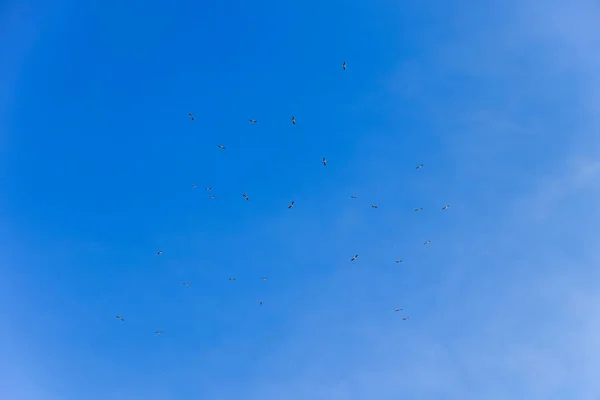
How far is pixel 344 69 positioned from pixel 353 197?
21673 mm

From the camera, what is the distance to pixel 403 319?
211 ft

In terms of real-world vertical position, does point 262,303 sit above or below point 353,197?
below

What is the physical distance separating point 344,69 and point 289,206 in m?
24.9

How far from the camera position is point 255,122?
6372 centimetres

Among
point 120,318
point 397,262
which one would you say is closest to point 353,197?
point 397,262

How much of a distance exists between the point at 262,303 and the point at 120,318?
84.2ft

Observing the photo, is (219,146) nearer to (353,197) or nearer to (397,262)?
(353,197)

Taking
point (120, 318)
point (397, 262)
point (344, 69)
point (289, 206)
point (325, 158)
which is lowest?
point (120, 318)

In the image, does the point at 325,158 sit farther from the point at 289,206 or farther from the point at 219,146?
the point at 219,146

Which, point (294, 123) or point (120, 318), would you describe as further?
point (120, 318)

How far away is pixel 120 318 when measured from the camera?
6731 centimetres

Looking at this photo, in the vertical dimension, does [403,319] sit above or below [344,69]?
below

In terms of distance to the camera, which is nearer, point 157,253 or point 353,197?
point 353,197

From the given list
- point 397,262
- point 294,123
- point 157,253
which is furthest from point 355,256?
point 157,253
